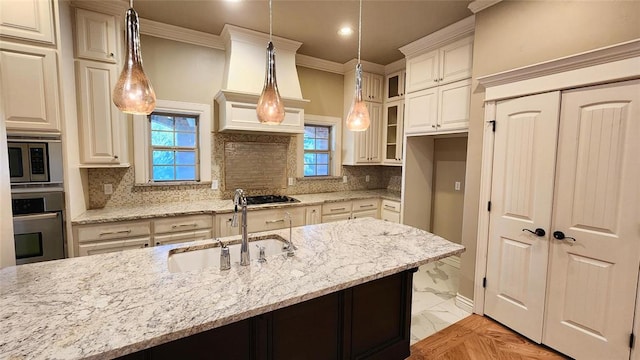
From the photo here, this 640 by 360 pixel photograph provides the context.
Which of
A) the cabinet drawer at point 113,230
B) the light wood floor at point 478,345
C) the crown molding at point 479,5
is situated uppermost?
the crown molding at point 479,5

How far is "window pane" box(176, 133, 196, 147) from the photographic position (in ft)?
11.2

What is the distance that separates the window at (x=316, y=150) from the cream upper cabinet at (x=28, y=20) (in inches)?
113

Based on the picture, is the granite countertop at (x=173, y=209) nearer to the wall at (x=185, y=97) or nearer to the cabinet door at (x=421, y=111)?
the wall at (x=185, y=97)

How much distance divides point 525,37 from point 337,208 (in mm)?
2658

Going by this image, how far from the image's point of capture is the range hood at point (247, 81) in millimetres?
3162

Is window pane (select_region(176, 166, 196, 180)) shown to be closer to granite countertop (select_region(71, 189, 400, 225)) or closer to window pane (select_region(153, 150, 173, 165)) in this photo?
window pane (select_region(153, 150, 173, 165))

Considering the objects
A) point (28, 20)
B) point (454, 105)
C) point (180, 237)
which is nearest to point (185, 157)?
point (180, 237)

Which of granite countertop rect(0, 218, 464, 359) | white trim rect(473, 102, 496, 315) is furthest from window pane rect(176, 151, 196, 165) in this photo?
white trim rect(473, 102, 496, 315)

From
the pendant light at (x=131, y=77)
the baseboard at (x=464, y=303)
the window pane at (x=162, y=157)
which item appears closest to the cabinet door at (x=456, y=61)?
the baseboard at (x=464, y=303)

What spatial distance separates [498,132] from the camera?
243 cm

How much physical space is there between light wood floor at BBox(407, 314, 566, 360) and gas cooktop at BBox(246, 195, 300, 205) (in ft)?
7.03

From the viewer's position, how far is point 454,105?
301cm

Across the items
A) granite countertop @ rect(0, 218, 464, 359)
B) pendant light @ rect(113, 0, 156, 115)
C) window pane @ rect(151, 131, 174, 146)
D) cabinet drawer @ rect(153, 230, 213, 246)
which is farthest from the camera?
window pane @ rect(151, 131, 174, 146)

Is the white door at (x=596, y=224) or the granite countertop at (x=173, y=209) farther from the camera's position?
the granite countertop at (x=173, y=209)
